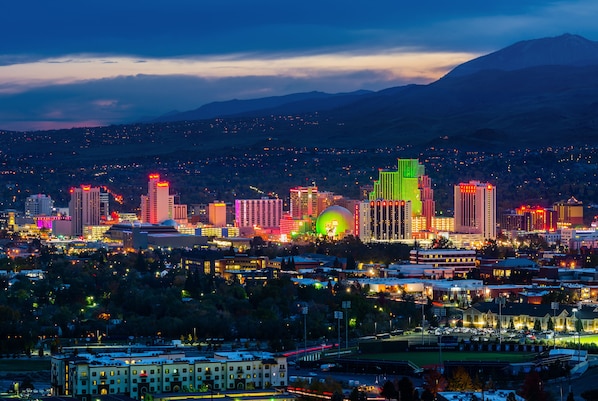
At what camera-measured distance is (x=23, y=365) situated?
6072 centimetres

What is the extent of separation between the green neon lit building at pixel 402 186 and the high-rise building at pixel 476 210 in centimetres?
303

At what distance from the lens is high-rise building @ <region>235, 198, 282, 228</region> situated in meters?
146

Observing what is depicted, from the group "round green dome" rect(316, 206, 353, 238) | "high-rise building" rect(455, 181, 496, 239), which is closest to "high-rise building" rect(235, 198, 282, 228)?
"round green dome" rect(316, 206, 353, 238)

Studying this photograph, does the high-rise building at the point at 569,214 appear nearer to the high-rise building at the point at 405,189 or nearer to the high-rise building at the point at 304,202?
the high-rise building at the point at 405,189

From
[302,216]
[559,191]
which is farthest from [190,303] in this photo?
[559,191]

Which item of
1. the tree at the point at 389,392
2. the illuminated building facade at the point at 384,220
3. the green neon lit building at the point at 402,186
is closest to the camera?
the tree at the point at 389,392

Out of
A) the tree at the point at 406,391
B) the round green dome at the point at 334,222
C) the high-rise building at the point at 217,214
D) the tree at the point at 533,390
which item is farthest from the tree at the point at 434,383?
the high-rise building at the point at 217,214

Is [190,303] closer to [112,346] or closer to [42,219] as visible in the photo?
[112,346]

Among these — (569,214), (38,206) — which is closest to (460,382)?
(569,214)

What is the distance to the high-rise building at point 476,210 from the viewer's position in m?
132

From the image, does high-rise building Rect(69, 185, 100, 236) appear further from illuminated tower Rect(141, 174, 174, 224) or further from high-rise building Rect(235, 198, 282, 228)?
high-rise building Rect(235, 198, 282, 228)

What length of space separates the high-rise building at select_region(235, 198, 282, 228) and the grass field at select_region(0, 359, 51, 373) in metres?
83.5

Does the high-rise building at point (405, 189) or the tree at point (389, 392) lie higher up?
the high-rise building at point (405, 189)

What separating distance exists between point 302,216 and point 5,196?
164 ft
